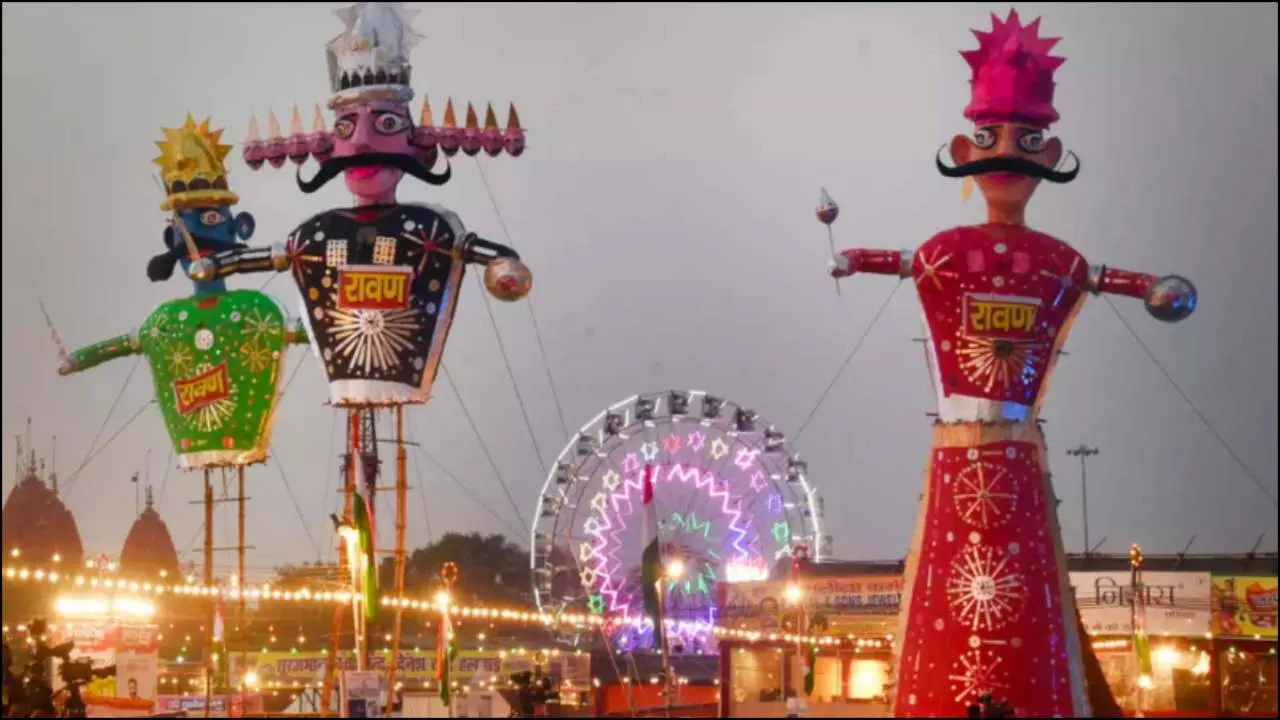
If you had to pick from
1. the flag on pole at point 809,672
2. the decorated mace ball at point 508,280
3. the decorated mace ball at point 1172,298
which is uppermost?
the decorated mace ball at point 508,280

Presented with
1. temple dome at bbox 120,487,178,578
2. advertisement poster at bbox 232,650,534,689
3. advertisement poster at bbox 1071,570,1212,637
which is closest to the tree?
temple dome at bbox 120,487,178,578

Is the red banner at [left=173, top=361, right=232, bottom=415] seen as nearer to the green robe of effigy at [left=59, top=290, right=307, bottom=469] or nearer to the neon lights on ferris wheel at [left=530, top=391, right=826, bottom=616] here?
the green robe of effigy at [left=59, top=290, right=307, bottom=469]

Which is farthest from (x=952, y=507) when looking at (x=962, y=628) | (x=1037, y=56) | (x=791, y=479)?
(x=791, y=479)

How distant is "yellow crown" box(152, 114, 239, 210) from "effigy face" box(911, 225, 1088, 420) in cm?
986

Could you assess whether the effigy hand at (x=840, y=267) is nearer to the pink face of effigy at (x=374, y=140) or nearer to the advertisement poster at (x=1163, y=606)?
the pink face of effigy at (x=374, y=140)

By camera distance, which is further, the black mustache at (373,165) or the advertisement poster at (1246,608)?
the advertisement poster at (1246,608)

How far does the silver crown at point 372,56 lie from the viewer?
2408 cm

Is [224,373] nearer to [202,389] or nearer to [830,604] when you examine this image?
[202,389]

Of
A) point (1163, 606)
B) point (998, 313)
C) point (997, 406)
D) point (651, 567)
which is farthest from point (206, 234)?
point (1163, 606)

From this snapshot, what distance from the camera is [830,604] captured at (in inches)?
1574

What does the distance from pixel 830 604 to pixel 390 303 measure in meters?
18.5

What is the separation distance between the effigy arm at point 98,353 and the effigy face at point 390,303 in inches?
161

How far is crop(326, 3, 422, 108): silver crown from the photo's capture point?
2408cm

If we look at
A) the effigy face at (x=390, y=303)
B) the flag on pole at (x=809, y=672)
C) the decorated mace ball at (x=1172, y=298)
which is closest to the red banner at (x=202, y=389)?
the effigy face at (x=390, y=303)
